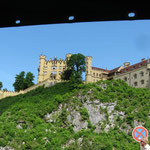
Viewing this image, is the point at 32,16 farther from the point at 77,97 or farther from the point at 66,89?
the point at 66,89

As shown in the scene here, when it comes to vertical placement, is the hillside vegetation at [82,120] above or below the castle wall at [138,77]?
below

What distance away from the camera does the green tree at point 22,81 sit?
7600 cm

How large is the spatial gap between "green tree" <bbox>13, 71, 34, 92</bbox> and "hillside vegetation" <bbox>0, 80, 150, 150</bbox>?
26.5 meters

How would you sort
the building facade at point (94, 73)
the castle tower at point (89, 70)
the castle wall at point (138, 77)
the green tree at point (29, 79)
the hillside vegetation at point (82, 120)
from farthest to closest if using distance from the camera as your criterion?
the building facade at point (94, 73), the green tree at point (29, 79), the castle tower at point (89, 70), the castle wall at point (138, 77), the hillside vegetation at point (82, 120)

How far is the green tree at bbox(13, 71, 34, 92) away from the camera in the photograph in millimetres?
76000

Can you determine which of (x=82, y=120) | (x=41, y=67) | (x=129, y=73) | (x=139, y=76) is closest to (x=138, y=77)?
(x=139, y=76)

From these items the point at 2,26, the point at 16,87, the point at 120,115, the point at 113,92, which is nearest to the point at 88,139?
the point at 120,115

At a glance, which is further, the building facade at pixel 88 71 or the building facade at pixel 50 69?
the building facade at pixel 50 69

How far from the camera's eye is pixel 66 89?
184ft

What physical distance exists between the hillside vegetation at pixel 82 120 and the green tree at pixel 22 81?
1043 inches

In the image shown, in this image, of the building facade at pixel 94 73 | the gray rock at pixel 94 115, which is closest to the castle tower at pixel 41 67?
the building facade at pixel 94 73

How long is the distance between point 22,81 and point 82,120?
41478mm

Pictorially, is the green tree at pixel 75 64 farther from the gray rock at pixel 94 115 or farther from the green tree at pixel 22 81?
the gray rock at pixel 94 115

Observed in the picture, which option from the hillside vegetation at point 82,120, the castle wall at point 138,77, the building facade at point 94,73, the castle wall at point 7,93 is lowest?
the hillside vegetation at point 82,120
